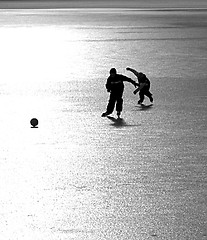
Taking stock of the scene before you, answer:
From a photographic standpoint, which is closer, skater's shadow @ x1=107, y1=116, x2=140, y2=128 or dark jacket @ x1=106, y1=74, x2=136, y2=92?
skater's shadow @ x1=107, y1=116, x2=140, y2=128

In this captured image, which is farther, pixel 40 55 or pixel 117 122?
pixel 40 55

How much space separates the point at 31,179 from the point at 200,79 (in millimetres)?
16461

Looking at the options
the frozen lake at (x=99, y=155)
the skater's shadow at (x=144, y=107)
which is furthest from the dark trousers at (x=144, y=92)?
the frozen lake at (x=99, y=155)

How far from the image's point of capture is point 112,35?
55562mm

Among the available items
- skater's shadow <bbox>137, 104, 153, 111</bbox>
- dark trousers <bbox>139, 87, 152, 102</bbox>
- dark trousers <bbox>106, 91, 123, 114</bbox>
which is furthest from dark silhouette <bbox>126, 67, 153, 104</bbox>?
dark trousers <bbox>106, 91, 123, 114</bbox>

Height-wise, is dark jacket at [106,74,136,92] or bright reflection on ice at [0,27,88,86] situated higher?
bright reflection on ice at [0,27,88,86]

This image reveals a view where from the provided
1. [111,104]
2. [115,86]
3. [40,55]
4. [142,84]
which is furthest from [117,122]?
[40,55]

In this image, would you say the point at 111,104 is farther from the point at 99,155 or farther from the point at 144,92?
the point at 99,155

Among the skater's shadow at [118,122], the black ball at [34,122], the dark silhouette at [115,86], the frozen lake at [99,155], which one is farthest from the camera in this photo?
the dark silhouette at [115,86]

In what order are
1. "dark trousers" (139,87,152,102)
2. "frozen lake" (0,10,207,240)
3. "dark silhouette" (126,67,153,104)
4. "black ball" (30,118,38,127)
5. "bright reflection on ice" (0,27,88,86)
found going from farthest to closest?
1. "bright reflection on ice" (0,27,88,86)
2. "dark trousers" (139,87,152,102)
3. "dark silhouette" (126,67,153,104)
4. "black ball" (30,118,38,127)
5. "frozen lake" (0,10,207,240)

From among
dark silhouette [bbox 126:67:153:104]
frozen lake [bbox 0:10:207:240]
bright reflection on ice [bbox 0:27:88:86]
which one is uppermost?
bright reflection on ice [bbox 0:27:88:86]

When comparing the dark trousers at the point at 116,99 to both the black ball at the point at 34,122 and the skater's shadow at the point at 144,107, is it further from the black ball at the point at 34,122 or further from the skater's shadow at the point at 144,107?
the black ball at the point at 34,122

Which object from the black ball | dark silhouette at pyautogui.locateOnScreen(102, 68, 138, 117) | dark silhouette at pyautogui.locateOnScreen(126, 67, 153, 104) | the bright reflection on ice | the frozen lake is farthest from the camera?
the bright reflection on ice

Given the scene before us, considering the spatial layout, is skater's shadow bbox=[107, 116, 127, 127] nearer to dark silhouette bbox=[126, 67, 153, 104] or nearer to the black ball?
the black ball
